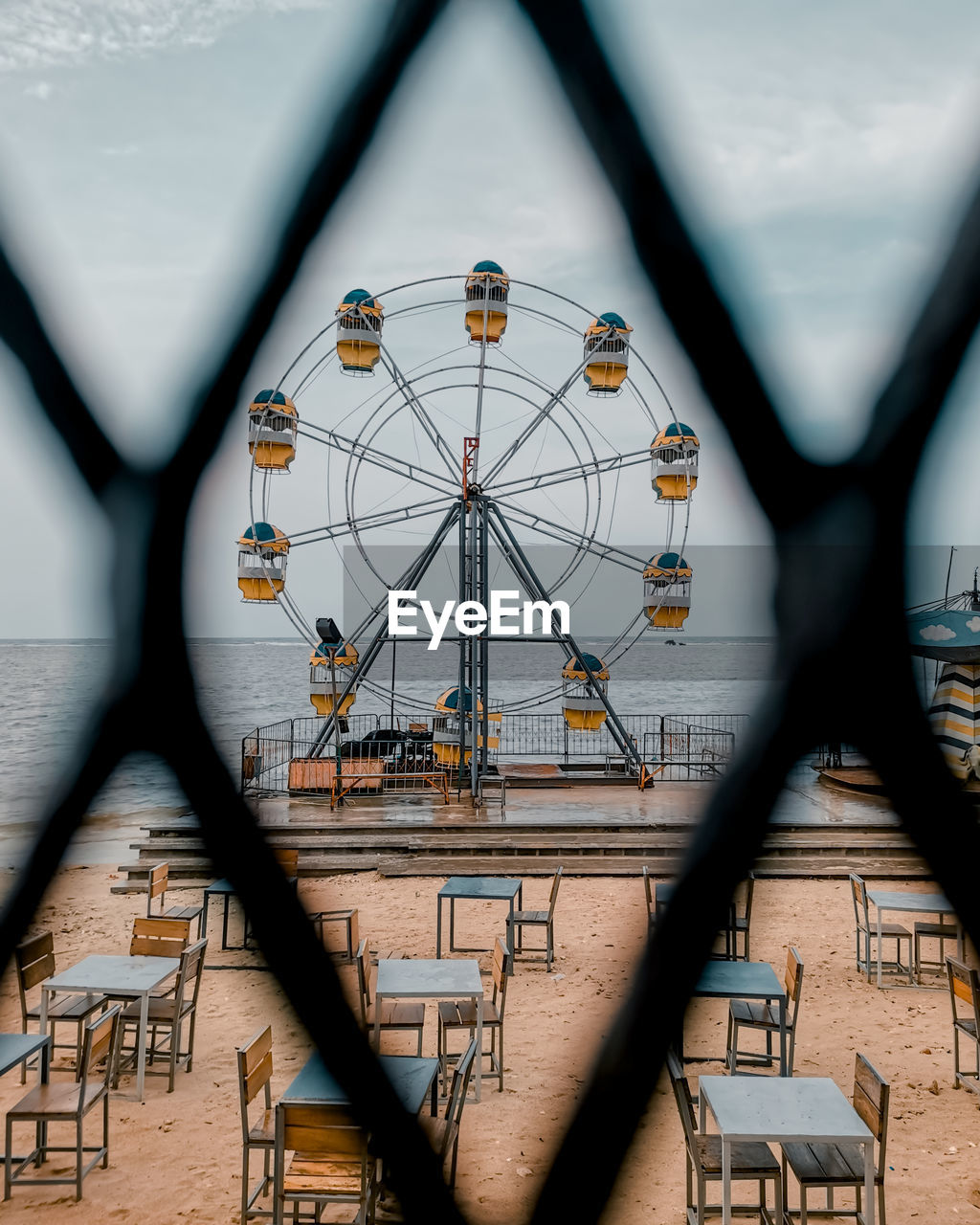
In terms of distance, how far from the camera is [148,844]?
15.5 metres

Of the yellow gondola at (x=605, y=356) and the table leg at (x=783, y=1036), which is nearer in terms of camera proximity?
the table leg at (x=783, y=1036)

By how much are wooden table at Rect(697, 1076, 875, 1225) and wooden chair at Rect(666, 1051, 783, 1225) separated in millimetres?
86

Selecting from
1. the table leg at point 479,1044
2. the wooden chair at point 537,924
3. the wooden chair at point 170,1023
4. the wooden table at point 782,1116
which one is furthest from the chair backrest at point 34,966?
the wooden table at point 782,1116

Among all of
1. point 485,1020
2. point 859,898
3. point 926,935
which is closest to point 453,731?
point 859,898

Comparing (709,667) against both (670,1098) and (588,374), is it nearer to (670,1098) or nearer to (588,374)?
(588,374)

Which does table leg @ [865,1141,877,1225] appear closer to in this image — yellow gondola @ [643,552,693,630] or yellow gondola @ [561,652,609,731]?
yellow gondola @ [643,552,693,630]

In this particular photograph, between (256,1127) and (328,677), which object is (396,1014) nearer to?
(256,1127)

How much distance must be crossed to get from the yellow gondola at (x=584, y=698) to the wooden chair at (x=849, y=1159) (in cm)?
1575

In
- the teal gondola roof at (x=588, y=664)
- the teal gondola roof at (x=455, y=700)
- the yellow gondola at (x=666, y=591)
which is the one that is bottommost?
the teal gondola roof at (x=455, y=700)

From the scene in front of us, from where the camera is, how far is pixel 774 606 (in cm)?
78

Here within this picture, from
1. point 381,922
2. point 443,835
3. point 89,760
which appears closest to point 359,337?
point 443,835

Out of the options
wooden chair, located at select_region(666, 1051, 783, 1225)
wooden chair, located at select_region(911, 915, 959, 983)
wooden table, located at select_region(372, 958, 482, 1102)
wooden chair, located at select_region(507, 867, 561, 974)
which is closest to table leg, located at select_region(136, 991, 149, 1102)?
wooden table, located at select_region(372, 958, 482, 1102)

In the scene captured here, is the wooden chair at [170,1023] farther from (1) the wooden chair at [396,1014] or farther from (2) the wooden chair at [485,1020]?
(2) the wooden chair at [485,1020]

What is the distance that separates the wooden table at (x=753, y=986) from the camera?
6.38 metres
